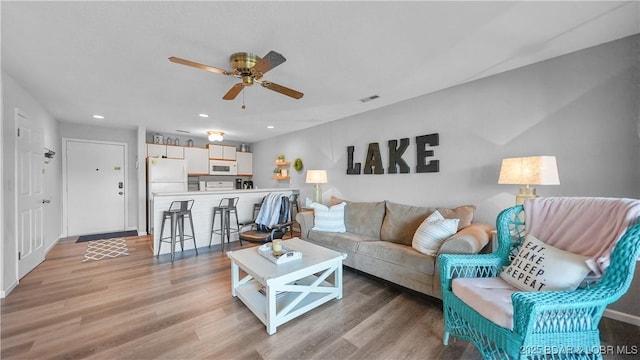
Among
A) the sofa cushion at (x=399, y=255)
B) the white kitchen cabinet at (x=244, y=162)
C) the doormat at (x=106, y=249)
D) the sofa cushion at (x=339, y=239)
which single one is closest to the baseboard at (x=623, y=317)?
the sofa cushion at (x=399, y=255)

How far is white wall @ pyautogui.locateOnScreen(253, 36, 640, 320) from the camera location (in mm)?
1958

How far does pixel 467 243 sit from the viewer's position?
204 centimetres

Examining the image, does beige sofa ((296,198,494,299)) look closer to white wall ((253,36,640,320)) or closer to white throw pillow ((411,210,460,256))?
white throw pillow ((411,210,460,256))

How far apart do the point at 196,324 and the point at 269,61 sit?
2.20m

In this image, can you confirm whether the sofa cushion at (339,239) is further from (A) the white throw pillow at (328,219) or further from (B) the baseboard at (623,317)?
(B) the baseboard at (623,317)

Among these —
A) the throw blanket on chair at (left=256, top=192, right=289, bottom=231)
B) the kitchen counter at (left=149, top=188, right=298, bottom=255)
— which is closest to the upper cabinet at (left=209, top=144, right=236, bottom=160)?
the kitchen counter at (left=149, top=188, right=298, bottom=255)

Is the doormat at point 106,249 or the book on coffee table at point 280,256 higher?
the book on coffee table at point 280,256

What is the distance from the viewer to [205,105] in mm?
3586

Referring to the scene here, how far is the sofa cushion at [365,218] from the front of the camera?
3.32 metres

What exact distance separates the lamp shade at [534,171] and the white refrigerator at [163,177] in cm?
595

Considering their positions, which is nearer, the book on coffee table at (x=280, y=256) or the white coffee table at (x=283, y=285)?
the white coffee table at (x=283, y=285)

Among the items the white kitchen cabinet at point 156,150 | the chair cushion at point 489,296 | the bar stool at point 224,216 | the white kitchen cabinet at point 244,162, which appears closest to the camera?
the chair cushion at point 489,296

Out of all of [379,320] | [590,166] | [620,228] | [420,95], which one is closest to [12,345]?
[379,320]

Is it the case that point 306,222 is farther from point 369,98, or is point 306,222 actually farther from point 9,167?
point 9,167
